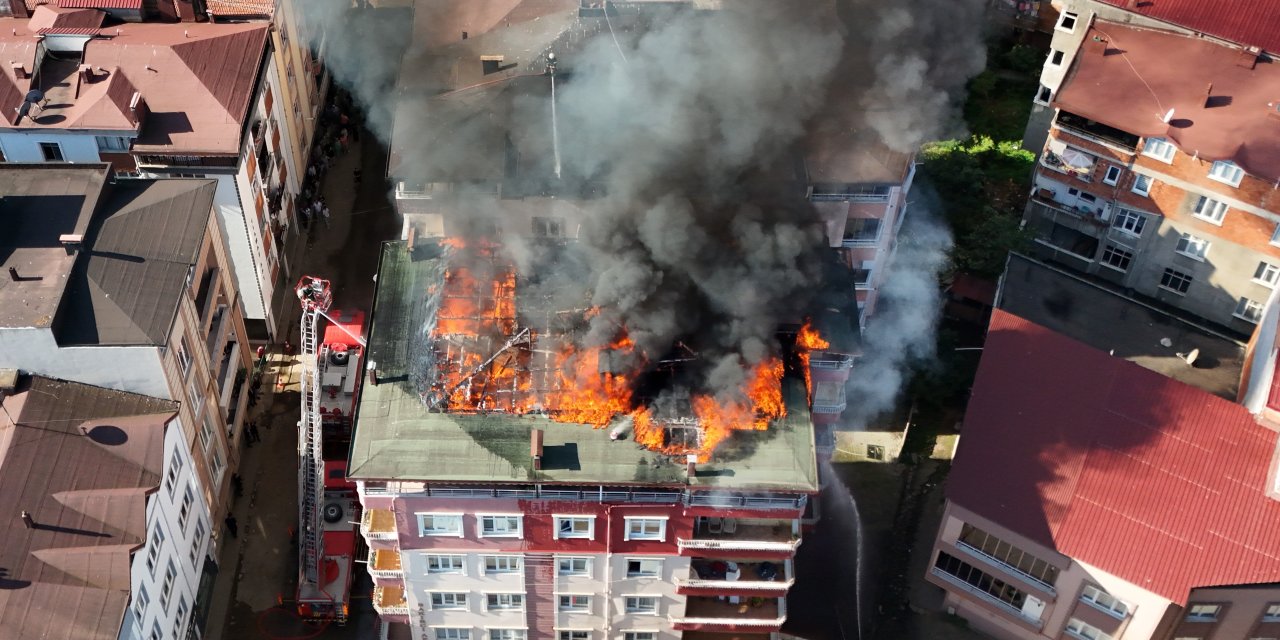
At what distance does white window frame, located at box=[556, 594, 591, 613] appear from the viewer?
119 feet

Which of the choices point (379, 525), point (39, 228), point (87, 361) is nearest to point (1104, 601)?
point (379, 525)

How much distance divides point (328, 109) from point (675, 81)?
28.5 metres

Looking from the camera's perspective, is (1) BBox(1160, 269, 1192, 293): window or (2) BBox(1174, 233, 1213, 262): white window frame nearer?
(2) BBox(1174, 233, 1213, 262): white window frame

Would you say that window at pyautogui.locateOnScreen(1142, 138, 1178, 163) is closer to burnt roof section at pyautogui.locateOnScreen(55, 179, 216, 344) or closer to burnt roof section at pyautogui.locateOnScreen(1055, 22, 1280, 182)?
burnt roof section at pyautogui.locateOnScreen(1055, 22, 1280, 182)

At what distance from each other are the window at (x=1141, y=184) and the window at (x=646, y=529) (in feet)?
89.0

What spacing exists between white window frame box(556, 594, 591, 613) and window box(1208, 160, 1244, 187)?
2971 cm

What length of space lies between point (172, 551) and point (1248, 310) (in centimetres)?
4204

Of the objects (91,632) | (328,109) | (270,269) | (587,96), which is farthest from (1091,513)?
(328,109)

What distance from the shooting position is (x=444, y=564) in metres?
35.2

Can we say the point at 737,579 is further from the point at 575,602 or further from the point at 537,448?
the point at 537,448

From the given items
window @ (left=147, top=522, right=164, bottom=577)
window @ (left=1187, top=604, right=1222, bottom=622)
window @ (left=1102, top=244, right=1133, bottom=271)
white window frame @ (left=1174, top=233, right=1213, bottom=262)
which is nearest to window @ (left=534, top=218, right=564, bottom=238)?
window @ (left=147, top=522, right=164, bottom=577)

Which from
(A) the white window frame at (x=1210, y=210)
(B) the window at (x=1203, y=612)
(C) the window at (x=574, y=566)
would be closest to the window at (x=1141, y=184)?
(A) the white window frame at (x=1210, y=210)

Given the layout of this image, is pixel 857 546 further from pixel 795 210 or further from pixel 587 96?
pixel 587 96

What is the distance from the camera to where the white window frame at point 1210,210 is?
46781 millimetres
